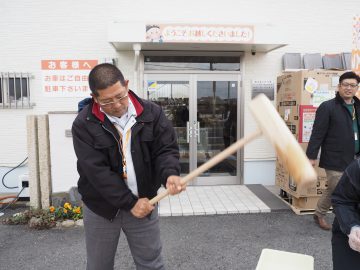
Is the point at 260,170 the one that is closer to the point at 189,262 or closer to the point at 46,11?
the point at 189,262

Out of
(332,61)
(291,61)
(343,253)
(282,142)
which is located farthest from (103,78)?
(332,61)

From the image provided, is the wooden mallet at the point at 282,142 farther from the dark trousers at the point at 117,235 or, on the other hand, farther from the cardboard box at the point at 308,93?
the cardboard box at the point at 308,93

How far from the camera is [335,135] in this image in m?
4.34

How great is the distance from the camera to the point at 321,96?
5.13 m

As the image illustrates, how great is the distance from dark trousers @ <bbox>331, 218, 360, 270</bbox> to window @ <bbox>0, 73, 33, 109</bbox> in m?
6.04

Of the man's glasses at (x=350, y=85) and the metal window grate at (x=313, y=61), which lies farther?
the metal window grate at (x=313, y=61)

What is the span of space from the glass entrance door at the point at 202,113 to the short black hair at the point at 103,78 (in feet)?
15.1

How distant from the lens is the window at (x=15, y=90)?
6281mm

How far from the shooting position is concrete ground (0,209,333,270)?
3.67 meters

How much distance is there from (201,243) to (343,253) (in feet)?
7.73

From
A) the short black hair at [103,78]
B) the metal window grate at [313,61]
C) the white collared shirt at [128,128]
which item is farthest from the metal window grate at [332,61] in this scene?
the short black hair at [103,78]

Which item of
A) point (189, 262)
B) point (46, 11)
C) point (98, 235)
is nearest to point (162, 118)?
point (98, 235)

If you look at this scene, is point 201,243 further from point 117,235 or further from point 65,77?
point 65,77

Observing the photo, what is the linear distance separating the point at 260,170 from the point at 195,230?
2939 millimetres
